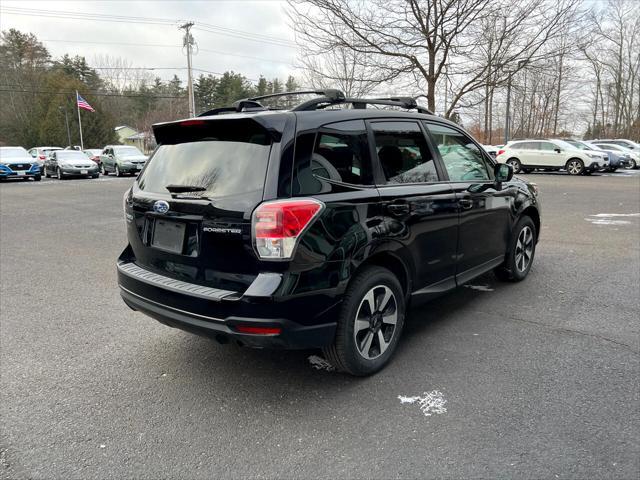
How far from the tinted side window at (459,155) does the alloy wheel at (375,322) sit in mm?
1324

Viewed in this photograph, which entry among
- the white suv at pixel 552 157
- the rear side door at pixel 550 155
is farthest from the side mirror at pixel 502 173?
the rear side door at pixel 550 155

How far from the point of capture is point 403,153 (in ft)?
11.8

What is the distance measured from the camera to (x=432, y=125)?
159 inches

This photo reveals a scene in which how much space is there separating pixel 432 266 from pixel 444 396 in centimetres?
109

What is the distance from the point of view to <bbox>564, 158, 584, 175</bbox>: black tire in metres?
22.7

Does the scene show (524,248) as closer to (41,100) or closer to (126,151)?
(126,151)

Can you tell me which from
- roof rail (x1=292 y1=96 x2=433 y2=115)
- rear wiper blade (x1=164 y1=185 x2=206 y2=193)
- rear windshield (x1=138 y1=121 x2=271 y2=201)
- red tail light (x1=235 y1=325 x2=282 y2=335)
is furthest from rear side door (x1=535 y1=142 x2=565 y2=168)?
red tail light (x1=235 y1=325 x2=282 y2=335)

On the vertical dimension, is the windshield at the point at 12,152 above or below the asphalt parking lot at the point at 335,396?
above

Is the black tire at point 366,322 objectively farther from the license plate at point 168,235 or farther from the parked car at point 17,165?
the parked car at point 17,165

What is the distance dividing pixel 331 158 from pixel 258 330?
3.77 ft

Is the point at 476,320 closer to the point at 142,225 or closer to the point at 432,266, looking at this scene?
the point at 432,266

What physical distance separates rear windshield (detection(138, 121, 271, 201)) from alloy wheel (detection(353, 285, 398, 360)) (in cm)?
103

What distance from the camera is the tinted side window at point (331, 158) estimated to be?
2.87m

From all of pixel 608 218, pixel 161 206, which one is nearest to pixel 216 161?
pixel 161 206
